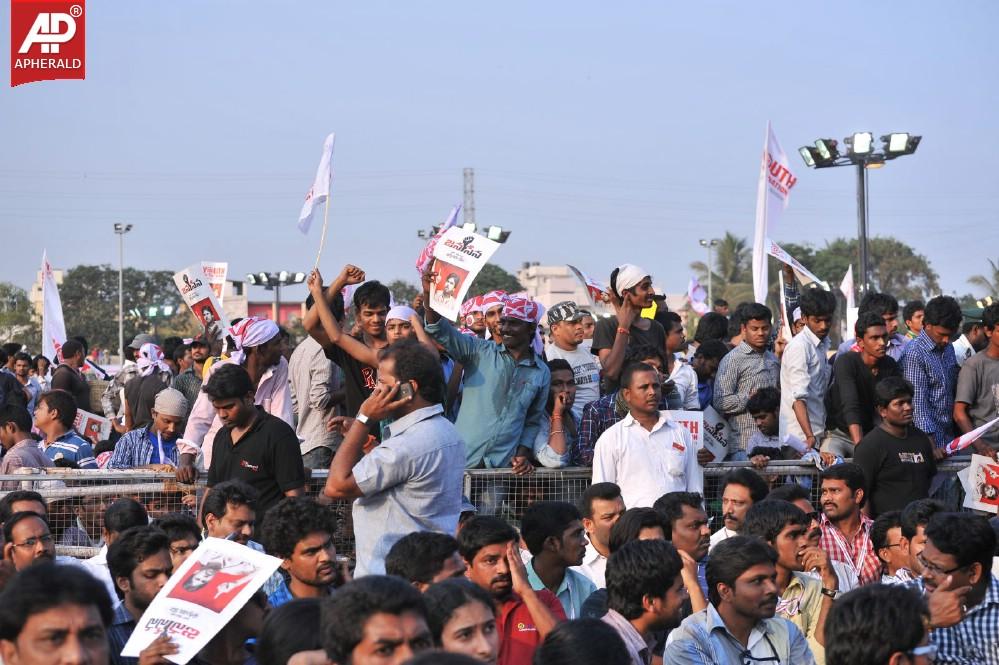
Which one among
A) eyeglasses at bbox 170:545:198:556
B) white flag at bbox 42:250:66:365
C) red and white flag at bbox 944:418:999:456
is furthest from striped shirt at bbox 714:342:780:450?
white flag at bbox 42:250:66:365

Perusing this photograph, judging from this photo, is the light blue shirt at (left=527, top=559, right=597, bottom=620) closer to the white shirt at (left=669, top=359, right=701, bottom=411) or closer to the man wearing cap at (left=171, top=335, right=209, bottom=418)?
the white shirt at (left=669, top=359, right=701, bottom=411)

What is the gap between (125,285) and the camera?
78.1 metres

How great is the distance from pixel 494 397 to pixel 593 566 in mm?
1413

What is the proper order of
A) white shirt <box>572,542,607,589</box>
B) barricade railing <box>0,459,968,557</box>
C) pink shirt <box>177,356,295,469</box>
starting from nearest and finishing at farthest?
white shirt <box>572,542,607,589</box> < barricade railing <box>0,459,968,557</box> < pink shirt <box>177,356,295,469</box>

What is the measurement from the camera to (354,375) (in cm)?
902

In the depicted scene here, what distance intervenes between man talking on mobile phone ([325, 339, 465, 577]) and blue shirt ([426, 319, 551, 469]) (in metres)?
2.09

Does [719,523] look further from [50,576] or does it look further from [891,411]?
[50,576]

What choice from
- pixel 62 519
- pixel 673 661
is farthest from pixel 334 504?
pixel 673 661

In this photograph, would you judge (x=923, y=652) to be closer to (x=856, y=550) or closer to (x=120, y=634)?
(x=120, y=634)

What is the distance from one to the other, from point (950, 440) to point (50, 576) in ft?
25.8

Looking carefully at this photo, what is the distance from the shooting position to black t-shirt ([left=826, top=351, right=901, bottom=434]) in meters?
10.2

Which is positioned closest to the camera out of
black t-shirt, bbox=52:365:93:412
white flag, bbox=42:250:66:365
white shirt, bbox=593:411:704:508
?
white shirt, bbox=593:411:704:508

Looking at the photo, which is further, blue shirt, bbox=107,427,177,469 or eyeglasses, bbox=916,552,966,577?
blue shirt, bbox=107,427,177,469

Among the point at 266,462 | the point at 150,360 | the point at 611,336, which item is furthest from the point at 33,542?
the point at 150,360
